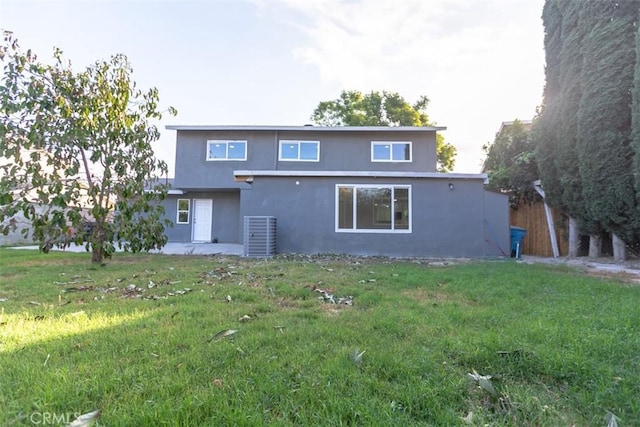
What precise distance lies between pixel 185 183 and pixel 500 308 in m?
13.5

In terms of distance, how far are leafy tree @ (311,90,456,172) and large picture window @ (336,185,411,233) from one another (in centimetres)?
1536

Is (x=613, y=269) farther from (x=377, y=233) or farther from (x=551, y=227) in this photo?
(x=377, y=233)

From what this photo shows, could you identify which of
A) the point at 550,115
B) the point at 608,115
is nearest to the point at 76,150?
the point at 608,115

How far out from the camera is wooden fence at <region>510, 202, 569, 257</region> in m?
10.8

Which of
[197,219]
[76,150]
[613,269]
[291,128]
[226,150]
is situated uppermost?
[291,128]

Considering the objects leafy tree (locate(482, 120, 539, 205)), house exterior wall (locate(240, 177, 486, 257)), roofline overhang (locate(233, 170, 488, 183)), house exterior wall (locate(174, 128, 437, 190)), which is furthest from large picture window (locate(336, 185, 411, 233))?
leafy tree (locate(482, 120, 539, 205))

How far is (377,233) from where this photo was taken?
1027cm

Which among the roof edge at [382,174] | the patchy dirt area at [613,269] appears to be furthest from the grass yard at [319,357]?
the roof edge at [382,174]

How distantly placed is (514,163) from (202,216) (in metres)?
13.5

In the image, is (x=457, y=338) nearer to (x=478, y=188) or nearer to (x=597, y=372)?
(x=597, y=372)

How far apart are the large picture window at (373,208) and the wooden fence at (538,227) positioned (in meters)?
5.25

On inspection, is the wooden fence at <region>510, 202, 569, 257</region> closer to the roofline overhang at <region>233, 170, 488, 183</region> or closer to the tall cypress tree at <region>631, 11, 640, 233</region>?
the roofline overhang at <region>233, 170, 488, 183</region>

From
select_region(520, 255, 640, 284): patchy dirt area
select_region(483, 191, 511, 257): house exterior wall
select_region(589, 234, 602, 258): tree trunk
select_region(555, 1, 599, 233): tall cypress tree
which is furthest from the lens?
select_region(483, 191, 511, 257): house exterior wall

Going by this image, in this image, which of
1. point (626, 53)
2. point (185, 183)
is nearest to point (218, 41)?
point (185, 183)
